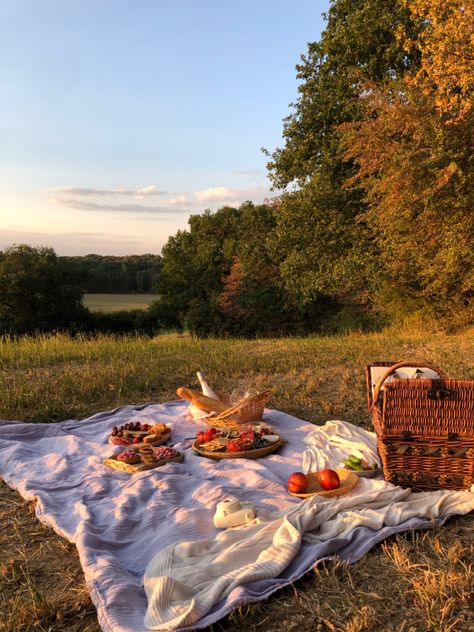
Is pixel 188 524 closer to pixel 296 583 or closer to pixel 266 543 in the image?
pixel 266 543

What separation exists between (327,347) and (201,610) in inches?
326

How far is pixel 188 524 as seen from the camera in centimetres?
326

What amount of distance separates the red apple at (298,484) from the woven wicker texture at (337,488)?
0.08 feet

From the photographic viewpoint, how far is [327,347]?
33.9 feet

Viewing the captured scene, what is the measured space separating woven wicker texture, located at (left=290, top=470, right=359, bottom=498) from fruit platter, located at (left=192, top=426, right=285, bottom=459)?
76 cm

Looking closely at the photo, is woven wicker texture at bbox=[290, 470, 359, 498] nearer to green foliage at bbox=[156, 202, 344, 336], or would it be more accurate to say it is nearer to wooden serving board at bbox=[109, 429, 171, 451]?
wooden serving board at bbox=[109, 429, 171, 451]

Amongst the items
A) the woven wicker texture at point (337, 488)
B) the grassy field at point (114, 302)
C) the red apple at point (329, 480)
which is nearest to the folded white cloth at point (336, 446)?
the woven wicker texture at point (337, 488)

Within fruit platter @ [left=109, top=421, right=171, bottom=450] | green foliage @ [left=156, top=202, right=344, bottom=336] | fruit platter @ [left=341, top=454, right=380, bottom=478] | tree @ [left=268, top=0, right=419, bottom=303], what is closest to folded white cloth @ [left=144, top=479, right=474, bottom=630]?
fruit platter @ [left=341, top=454, right=380, bottom=478]

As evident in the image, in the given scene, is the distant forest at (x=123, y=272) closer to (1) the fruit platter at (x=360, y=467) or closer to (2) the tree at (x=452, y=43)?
(2) the tree at (x=452, y=43)

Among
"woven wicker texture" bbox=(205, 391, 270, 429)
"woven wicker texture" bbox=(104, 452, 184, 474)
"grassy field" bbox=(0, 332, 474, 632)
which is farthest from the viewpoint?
"woven wicker texture" bbox=(205, 391, 270, 429)

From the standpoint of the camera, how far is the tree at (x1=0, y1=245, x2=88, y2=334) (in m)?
36.1

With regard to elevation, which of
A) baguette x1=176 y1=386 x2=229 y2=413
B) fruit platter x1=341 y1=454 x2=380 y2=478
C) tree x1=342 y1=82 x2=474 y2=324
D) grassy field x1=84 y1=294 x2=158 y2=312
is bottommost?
grassy field x1=84 y1=294 x2=158 y2=312

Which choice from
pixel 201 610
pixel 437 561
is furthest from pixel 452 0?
pixel 201 610

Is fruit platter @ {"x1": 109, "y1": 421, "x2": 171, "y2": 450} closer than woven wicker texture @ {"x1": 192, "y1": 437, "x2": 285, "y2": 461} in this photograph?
No
